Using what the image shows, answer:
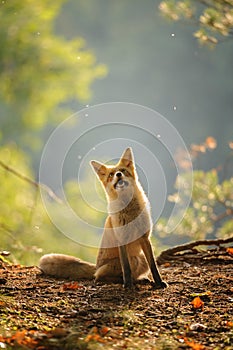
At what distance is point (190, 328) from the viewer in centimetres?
194

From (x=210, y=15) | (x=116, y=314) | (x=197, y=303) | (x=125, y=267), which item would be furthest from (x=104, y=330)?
(x=210, y=15)

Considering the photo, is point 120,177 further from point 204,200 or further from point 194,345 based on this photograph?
point 204,200

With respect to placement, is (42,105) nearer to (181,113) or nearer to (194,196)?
(194,196)

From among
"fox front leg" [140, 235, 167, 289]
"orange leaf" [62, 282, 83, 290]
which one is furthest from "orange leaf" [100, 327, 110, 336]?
"fox front leg" [140, 235, 167, 289]

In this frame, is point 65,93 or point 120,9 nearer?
point 65,93

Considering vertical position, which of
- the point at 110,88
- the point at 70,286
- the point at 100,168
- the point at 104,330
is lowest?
the point at 110,88

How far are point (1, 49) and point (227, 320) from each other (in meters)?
6.96

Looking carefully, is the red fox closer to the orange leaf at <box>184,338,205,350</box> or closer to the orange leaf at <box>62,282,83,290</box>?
the orange leaf at <box>62,282,83,290</box>

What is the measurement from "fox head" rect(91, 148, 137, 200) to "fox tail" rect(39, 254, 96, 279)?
514 millimetres

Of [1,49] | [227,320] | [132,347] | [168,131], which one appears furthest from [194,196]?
[1,49]

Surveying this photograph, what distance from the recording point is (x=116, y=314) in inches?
83.0

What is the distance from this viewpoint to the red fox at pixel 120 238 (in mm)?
2941

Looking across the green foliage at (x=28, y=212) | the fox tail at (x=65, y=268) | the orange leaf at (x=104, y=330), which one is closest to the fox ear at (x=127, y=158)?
the fox tail at (x=65, y=268)

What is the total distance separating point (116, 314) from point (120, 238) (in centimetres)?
86
